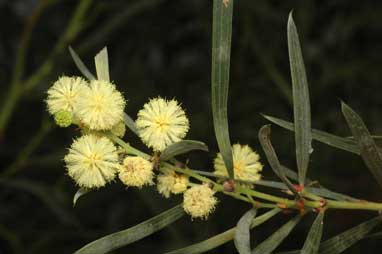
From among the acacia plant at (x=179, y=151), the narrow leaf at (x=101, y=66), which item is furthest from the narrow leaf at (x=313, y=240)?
the narrow leaf at (x=101, y=66)

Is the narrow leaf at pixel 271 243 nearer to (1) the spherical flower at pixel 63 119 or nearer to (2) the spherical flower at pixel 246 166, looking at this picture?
(2) the spherical flower at pixel 246 166

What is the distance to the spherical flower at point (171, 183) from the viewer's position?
4.56 feet

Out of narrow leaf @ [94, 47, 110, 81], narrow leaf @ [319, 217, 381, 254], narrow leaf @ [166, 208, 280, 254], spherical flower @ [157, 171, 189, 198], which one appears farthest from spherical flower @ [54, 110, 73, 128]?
narrow leaf @ [319, 217, 381, 254]

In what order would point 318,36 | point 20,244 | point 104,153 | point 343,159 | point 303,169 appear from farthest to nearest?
point 318,36 → point 343,159 → point 20,244 → point 303,169 → point 104,153

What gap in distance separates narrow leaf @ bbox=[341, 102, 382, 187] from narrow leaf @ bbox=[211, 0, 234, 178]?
235 mm

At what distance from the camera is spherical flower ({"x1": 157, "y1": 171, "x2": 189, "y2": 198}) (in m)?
1.39

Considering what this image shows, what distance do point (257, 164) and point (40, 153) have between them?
247 centimetres

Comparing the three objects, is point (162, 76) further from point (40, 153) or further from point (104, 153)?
point (104, 153)

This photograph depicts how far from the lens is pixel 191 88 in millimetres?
3771

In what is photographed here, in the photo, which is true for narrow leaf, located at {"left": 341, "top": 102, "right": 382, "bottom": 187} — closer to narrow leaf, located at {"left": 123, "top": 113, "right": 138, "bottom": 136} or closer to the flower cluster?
the flower cluster

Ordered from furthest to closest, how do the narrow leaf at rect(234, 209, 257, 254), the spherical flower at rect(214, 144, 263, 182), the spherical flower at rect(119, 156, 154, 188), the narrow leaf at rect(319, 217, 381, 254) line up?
the spherical flower at rect(214, 144, 263, 182)
the narrow leaf at rect(319, 217, 381, 254)
the spherical flower at rect(119, 156, 154, 188)
the narrow leaf at rect(234, 209, 257, 254)

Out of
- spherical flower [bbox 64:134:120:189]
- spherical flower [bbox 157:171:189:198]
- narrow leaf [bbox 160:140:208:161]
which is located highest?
spherical flower [bbox 64:134:120:189]

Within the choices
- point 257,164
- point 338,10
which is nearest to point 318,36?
point 338,10

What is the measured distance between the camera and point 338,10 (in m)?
3.89
